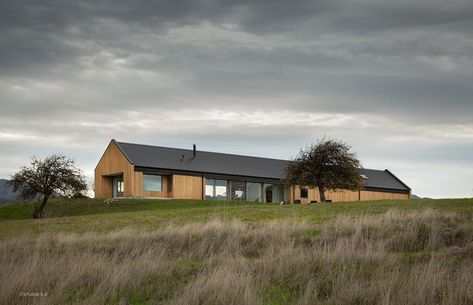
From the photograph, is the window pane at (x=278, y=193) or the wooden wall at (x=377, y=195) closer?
the window pane at (x=278, y=193)

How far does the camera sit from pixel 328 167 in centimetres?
4500

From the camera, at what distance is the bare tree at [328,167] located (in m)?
44.7

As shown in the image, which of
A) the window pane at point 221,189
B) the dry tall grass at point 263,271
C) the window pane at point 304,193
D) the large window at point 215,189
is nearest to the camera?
the dry tall grass at point 263,271

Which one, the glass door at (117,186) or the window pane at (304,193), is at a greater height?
the glass door at (117,186)

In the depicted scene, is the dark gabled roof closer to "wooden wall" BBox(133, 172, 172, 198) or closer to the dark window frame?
"wooden wall" BBox(133, 172, 172, 198)

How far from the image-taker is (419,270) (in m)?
10.1

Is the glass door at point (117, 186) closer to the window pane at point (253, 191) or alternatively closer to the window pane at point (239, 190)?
the window pane at point (239, 190)

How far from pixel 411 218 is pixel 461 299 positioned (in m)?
8.56

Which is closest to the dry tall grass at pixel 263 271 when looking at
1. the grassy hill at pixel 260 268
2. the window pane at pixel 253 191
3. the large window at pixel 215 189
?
the grassy hill at pixel 260 268

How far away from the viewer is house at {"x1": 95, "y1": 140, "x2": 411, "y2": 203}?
169 ft

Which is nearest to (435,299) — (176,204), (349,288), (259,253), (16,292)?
(349,288)

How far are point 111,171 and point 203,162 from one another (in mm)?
8762

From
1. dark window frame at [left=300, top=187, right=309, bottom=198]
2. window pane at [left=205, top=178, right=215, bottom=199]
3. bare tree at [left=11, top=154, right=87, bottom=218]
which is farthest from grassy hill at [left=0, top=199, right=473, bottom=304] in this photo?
dark window frame at [left=300, top=187, right=309, bottom=198]

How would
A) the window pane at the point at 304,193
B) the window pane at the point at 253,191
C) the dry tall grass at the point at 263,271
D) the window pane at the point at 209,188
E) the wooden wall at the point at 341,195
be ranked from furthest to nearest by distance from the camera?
the window pane at the point at 304,193, the wooden wall at the point at 341,195, the window pane at the point at 253,191, the window pane at the point at 209,188, the dry tall grass at the point at 263,271
